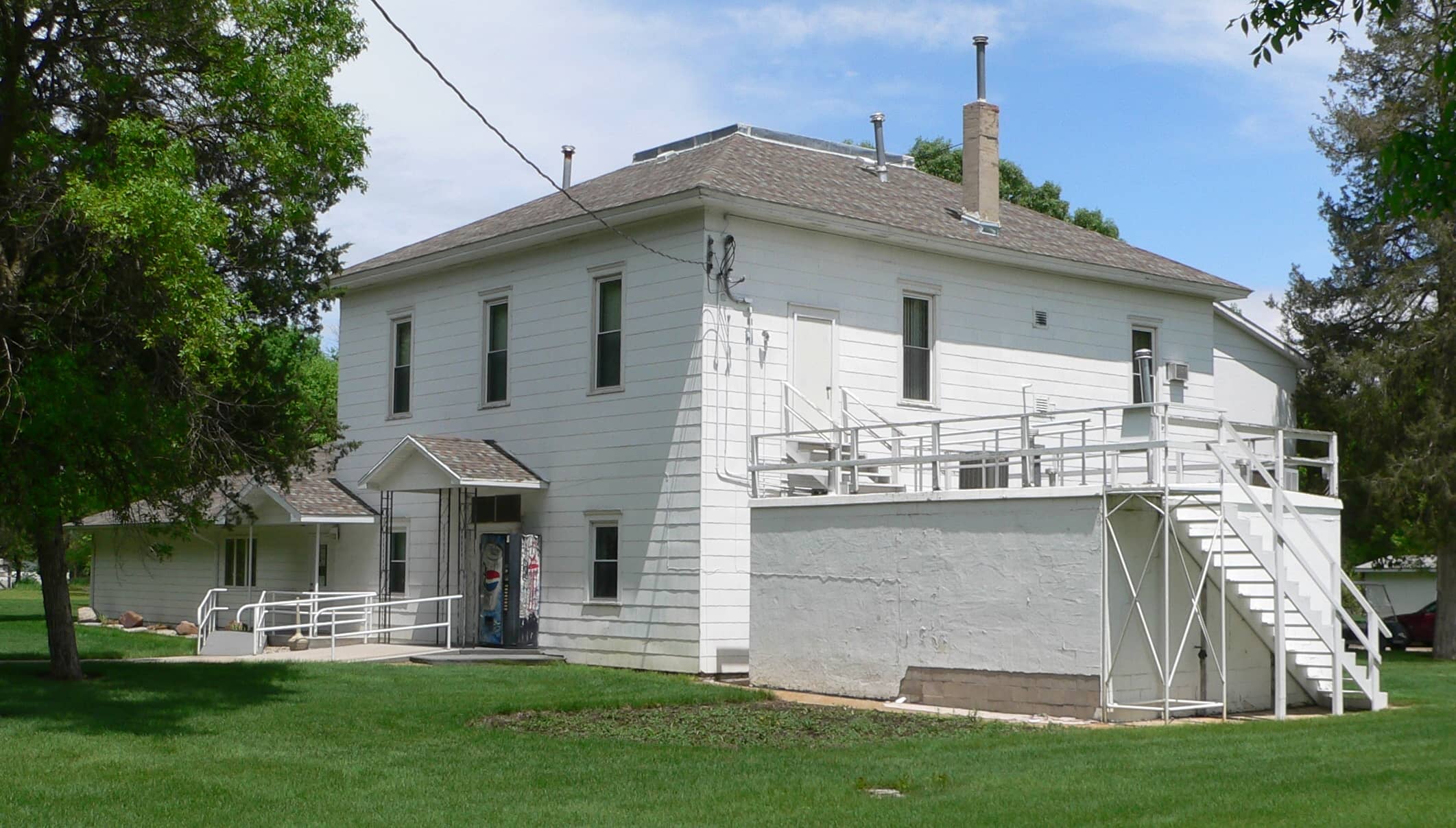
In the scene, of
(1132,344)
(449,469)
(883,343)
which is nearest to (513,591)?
(449,469)

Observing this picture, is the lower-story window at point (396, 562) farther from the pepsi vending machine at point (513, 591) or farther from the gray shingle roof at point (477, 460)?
the gray shingle roof at point (477, 460)

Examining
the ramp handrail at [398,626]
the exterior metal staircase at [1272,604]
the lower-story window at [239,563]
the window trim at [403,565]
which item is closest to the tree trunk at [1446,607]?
the exterior metal staircase at [1272,604]

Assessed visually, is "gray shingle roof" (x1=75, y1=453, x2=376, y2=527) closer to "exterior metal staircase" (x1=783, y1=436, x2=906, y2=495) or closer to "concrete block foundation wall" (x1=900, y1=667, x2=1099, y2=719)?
"exterior metal staircase" (x1=783, y1=436, x2=906, y2=495)

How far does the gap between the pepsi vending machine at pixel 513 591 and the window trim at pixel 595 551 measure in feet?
3.81

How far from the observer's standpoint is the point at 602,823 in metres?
9.85

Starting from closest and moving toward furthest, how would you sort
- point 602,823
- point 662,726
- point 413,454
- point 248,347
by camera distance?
point 602,823, point 662,726, point 248,347, point 413,454

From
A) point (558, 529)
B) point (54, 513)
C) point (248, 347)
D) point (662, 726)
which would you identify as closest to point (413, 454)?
point (558, 529)

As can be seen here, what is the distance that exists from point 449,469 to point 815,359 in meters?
5.69

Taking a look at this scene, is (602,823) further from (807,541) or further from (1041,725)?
(807,541)

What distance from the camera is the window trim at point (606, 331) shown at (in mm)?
22938

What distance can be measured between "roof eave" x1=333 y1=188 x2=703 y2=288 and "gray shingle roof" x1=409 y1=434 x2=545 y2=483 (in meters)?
3.09

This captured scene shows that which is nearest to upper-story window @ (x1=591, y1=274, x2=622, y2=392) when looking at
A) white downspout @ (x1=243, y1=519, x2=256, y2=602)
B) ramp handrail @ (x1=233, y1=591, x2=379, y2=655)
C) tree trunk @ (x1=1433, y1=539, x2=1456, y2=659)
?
ramp handrail @ (x1=233, y1=591, x2=379, y2=655)

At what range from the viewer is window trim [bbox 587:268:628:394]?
2294 centimetres

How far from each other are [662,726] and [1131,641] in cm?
532
